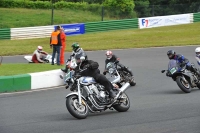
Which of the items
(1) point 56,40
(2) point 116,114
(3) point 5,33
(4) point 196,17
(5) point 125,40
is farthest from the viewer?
(4) point 196,17

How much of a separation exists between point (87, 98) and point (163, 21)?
103 ft

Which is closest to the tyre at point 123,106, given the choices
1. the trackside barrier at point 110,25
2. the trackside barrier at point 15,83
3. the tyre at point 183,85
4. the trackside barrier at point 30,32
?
the tyre at point 183,85

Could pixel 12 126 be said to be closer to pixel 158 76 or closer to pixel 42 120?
pixel 42 120

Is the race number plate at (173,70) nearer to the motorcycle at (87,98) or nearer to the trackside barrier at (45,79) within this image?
the motorcycle at (87,98)

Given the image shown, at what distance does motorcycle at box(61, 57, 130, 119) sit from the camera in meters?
10.5

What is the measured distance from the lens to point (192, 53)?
2698cm

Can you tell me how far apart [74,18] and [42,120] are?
34474 mm

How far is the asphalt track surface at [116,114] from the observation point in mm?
9492

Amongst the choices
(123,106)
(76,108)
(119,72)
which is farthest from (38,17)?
(76,108)

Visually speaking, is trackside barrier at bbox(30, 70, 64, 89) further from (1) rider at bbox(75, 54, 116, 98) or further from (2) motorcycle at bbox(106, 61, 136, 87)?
(1) rider at bbox(75, 54, 116, 98)

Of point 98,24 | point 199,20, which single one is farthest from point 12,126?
point 199,20

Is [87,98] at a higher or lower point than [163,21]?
lower

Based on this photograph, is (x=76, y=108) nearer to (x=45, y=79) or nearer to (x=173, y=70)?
(x=173, y=70)

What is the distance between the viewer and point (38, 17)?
44000mm
